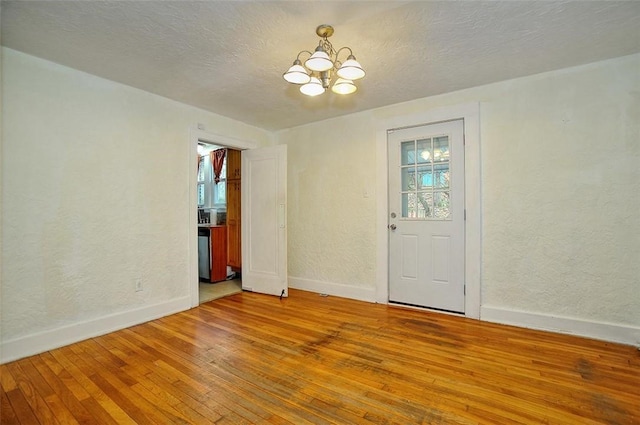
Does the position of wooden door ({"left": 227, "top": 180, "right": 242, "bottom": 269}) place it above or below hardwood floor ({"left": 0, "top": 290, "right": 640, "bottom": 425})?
above

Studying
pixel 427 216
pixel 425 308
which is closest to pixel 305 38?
pixel 427 216

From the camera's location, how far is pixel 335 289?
3947 millimetres

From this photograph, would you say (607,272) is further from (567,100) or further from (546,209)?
(567,100)

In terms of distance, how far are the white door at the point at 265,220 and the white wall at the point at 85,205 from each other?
908mm

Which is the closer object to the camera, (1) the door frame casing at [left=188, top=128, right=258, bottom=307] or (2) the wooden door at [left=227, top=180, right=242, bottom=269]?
(1) the door frame casing at [left=188, top=128, right=258, bottom=307]

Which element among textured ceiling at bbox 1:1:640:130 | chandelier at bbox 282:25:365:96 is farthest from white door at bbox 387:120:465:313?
chandelier at bbox 282:25:365:96

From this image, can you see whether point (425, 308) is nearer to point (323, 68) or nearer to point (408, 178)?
point (408, 178)

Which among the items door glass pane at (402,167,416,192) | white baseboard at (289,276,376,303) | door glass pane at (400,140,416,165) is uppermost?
door glass pane at (400,140,416,165)

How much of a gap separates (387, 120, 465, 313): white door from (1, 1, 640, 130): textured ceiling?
0.63 meters

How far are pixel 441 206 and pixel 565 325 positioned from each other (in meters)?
1.53

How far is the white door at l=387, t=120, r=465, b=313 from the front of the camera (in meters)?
3.17

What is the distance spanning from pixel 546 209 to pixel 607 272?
2.25ft

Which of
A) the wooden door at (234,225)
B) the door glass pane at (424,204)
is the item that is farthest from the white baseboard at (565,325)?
the wooden door at (234,225)

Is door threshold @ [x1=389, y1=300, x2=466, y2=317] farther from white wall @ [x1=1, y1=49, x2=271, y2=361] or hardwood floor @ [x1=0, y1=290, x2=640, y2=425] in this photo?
white wall @ [x1=1, y1=49, x2=271, y2=361]
